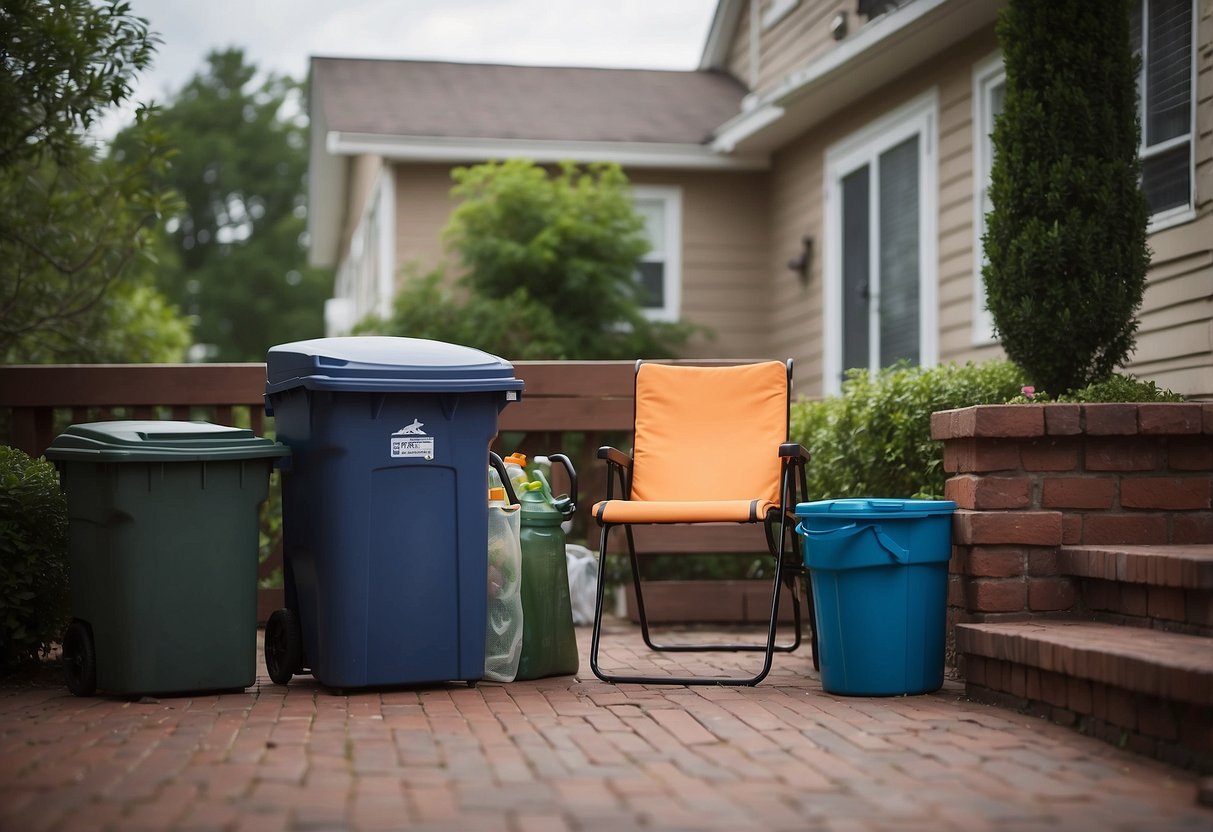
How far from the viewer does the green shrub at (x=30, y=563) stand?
4.61 m

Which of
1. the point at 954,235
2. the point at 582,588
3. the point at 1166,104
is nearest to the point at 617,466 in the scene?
the point at 582,588

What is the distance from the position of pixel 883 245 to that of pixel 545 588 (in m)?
5.63

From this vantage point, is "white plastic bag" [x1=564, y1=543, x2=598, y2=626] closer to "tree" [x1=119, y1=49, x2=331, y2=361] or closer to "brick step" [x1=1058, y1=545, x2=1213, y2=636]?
"brick step" [x1=1058, y1=545, x2=1213, y2=636]

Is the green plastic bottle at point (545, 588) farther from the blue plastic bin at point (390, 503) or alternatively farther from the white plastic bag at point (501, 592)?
the blue plastic bin at point (390, 503)

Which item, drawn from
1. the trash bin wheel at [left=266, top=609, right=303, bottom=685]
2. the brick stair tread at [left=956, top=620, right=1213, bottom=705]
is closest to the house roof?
the trash bin wheel at [left=266, top=609, right=303, bottom=685]

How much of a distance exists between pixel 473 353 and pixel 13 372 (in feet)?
8.19

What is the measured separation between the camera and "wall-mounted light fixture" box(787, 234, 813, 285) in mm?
10922

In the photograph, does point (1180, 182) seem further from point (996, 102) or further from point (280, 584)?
point (280, 584)

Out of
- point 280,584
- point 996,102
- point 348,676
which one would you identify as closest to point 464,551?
point 348,676

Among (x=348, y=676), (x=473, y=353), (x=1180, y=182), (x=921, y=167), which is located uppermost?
(x=921, y=167)

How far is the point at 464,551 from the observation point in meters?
4.41

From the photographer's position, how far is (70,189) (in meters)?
10.4

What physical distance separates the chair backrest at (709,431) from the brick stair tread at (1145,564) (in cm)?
122

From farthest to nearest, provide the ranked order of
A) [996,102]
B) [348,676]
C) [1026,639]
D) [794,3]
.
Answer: [794,3], [996,102], [348,676], [1026,639]
